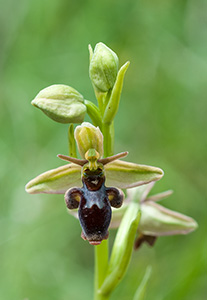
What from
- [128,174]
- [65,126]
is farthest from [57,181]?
[65,126]

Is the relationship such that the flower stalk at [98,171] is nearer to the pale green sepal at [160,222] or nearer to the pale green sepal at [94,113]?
the pale green sepal at [94,113]

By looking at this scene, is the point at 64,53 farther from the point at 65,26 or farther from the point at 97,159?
the point at 97,159

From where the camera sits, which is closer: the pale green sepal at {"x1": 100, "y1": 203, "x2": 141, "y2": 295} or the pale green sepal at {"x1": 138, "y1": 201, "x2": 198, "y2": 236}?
the pale green sepal at {"x1": 100, "y1": 203, "x2": 141, "y2": 295}

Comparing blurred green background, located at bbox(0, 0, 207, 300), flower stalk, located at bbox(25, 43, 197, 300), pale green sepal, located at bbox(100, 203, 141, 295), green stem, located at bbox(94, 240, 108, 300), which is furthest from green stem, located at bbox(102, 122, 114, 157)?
blurred green background, located at bbox(0, 0, 207, 300)

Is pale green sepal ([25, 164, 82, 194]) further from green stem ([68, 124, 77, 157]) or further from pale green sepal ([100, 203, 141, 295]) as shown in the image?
pale green sepal ([100, 203, 141, 295])

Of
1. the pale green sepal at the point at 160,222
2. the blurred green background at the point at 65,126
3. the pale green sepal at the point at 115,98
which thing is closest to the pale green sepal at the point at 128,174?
the pale green sepal at the point at 115,98

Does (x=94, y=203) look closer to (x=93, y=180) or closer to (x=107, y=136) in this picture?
(x=93, y=180)
